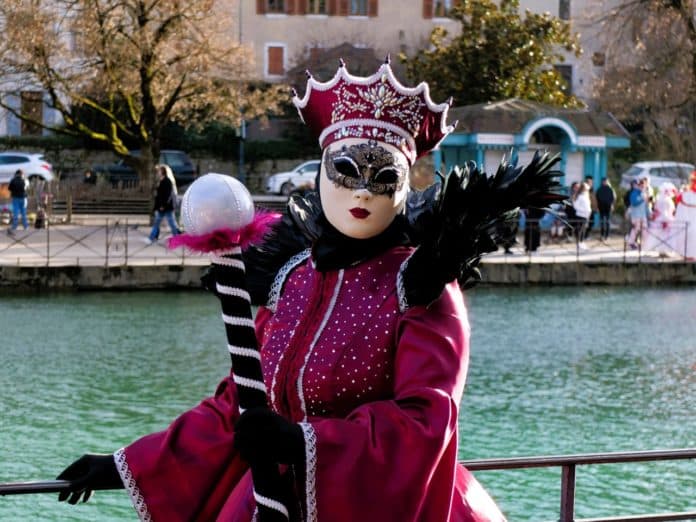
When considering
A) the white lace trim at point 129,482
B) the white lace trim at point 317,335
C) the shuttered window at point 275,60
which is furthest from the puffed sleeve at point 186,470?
the shuttered window at point 275,60

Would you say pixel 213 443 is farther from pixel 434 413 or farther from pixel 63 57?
pixel 63 57

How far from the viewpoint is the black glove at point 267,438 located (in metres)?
2.70

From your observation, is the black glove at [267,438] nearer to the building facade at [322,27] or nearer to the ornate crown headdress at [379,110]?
the ornate crown headdress at [379,110]

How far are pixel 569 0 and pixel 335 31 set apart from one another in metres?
7.87

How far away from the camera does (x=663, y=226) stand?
69.6 feet

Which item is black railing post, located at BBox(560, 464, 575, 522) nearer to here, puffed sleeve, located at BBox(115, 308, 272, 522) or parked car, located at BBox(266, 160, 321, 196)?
puffed sleeve, located at BBox(115, 308, 272, 522)

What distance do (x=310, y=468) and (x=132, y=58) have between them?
72.9ft

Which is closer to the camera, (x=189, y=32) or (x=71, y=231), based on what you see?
(x=71, y=231)

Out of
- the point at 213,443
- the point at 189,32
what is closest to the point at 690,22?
the point at 189,32

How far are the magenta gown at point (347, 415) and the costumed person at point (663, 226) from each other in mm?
18402

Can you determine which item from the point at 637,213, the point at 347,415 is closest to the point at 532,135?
the point at 637,213

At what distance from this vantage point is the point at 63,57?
2456 cm

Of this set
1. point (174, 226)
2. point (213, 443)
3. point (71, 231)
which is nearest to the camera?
point (213, 443)

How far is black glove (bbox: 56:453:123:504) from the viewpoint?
308 centimetres
